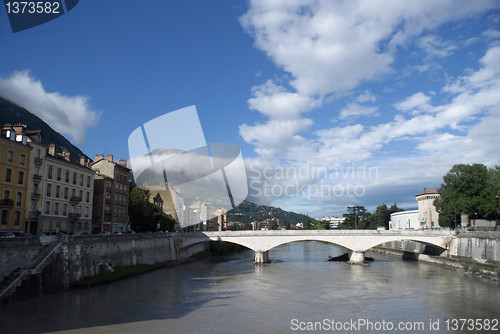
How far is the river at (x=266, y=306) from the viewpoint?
1950 centimetres

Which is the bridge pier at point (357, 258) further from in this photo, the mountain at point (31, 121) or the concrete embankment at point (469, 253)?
the mountain at point (31, 121)

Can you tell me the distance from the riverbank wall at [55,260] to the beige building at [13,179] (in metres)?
7.38

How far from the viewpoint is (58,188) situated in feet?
133

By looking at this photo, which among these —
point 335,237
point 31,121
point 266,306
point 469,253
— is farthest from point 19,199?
point 31,121

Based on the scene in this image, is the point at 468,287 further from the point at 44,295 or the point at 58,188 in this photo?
the point at 58,188

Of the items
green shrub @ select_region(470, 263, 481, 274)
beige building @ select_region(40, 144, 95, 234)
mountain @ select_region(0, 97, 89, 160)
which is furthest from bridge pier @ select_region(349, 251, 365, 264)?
mountain @ select_region(0, 97, 89, 160)

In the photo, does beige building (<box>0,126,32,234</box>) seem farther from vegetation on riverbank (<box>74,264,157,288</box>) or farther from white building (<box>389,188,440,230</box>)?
white building (<box>389,188,440,230</box>)

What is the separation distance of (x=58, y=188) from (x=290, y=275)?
2678 cm

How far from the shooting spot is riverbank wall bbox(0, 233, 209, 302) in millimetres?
23306

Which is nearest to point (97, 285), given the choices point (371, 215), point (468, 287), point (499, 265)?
point (468, 287)

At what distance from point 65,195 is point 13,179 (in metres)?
8.07

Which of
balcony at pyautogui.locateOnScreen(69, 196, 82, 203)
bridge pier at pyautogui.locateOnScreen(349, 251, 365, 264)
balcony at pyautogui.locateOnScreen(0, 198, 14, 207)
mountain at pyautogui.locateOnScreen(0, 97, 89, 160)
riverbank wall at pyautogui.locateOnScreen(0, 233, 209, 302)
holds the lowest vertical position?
bridge pier at pyautogui.locateOnScreen(349, 251, 365, 264)

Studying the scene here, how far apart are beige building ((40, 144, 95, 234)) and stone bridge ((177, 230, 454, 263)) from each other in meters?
15.0

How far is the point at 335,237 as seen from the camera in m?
52.4
